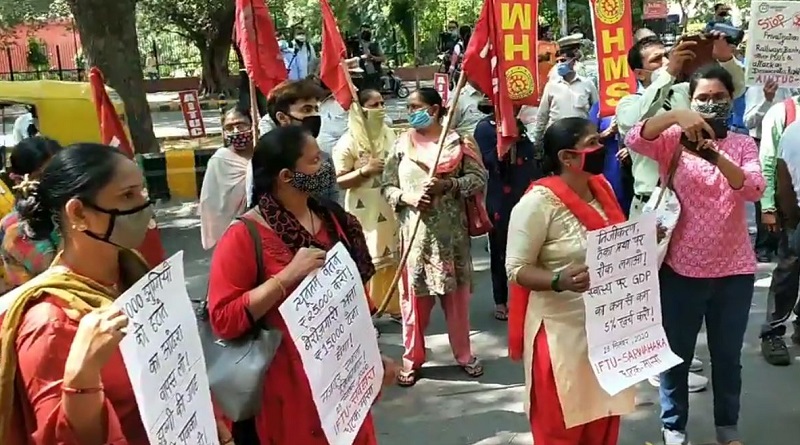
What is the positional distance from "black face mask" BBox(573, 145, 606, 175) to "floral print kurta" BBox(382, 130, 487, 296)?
5.83 feet

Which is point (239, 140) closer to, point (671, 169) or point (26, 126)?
point (671, 169)

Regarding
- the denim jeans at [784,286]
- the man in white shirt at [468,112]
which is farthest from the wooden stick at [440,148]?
the denim jeans at [784,286]

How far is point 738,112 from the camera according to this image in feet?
23.9

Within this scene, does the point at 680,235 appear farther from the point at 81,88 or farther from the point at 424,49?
the point at 424,49

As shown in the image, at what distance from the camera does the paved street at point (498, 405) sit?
4.55 metres

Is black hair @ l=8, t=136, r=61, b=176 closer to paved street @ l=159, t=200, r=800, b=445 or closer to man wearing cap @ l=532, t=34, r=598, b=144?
paved street @ l=159, t=200, r=800, b=445

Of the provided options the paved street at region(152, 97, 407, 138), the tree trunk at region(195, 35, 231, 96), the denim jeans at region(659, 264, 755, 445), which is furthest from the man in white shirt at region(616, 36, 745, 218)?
the tree trunk at region(195, 35, 231, 96)

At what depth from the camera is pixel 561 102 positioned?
693 centimetres

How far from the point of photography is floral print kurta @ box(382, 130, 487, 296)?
5.18m

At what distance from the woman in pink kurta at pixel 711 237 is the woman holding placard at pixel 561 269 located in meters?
0.41

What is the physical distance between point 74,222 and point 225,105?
63.4ft

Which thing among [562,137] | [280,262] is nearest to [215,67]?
[562,137]

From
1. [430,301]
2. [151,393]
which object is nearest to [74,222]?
[151,393]

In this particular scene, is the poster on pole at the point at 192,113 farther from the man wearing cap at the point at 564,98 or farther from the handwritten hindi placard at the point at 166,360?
the handwritten hindi placard at the point at 166,360
